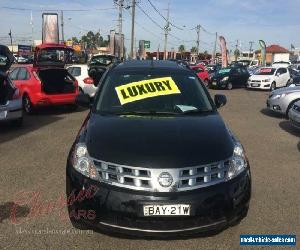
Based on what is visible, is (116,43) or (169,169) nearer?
(169,169)

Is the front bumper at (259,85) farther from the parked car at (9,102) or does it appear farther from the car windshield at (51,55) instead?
the parked car at (9,102)

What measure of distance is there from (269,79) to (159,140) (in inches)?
874

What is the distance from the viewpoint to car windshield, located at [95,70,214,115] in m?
4.67

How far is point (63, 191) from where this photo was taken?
5125mm

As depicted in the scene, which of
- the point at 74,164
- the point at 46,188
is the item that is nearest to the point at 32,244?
the point at 74,164

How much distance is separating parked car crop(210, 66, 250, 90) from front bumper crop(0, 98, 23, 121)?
707 inches

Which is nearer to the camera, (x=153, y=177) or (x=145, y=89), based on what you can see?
(x=153, y=177)

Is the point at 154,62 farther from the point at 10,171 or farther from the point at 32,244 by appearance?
the point at 32,244

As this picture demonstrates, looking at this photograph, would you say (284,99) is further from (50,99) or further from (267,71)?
(267,71)

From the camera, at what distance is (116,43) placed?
129ft

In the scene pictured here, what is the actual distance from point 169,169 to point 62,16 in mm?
58106

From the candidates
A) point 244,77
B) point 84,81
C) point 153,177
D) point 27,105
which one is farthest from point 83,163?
point 244,77

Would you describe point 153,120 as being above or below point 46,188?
above

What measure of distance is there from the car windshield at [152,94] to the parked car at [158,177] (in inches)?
17.7
